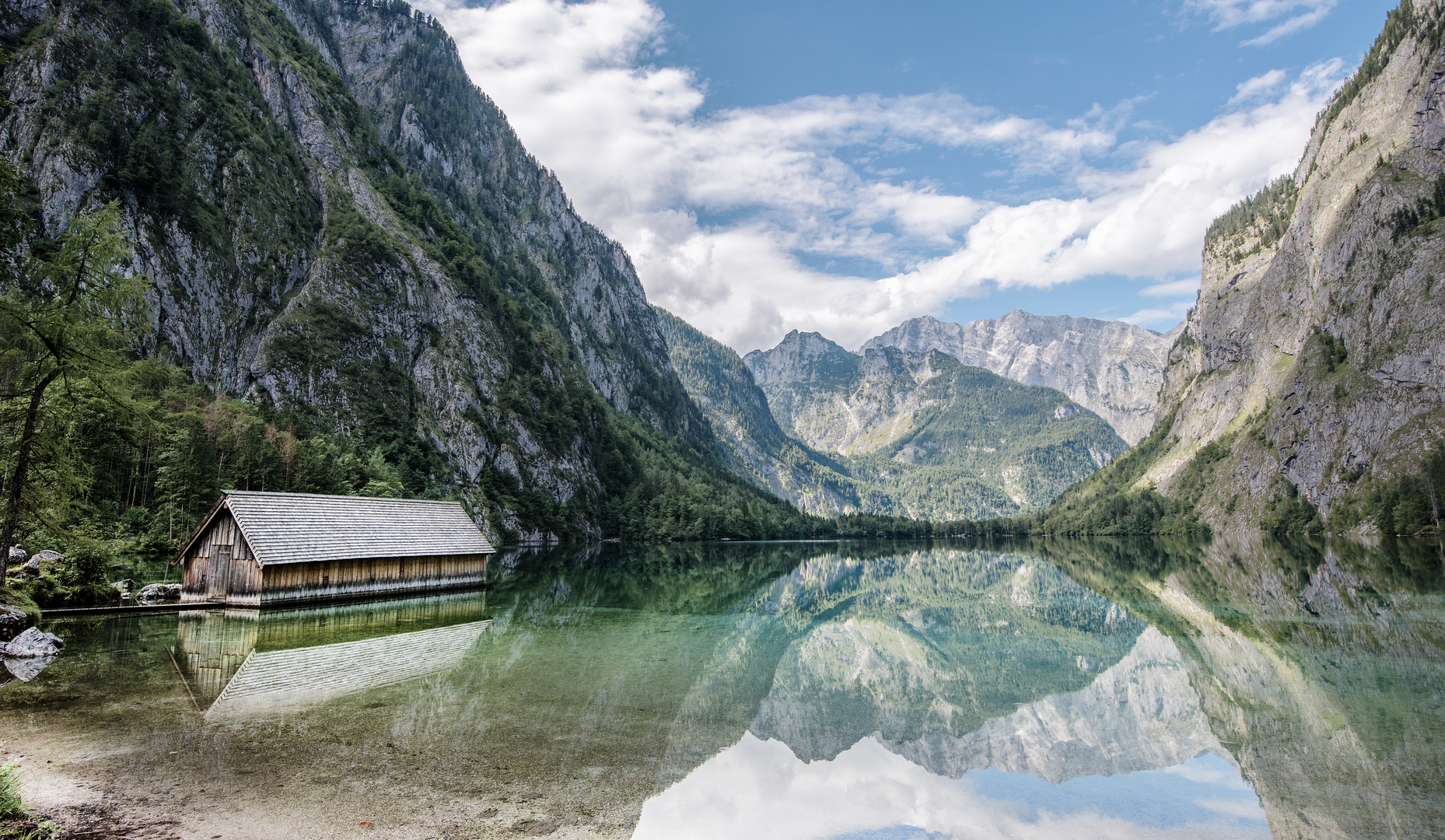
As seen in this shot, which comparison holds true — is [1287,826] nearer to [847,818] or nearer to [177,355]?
[847,818]

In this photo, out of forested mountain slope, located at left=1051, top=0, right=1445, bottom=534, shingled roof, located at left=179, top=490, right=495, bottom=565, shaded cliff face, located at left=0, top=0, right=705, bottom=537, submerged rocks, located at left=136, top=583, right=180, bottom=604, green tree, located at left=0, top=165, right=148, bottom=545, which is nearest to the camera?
green tree, located at left=0, top=165, right=148, bottom=545

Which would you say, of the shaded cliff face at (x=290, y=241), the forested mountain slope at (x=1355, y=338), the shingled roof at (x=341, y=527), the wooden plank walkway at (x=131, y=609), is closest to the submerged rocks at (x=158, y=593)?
the wooden plank walkway at (x=131, y=609)

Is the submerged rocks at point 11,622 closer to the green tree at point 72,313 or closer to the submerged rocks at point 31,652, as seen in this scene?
the submerged rocks at point 31,652

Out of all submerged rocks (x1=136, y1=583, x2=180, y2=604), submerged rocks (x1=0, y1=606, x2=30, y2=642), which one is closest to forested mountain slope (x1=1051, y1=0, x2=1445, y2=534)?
submerged rocks (x1=136, y1=583, x2=180, y2=604)

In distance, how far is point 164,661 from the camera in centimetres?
2027

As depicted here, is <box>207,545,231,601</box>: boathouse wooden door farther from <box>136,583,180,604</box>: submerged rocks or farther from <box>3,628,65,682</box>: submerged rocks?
<box>3,628,65,682</box>: submerged rocks

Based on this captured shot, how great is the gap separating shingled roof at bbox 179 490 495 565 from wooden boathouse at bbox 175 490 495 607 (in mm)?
51

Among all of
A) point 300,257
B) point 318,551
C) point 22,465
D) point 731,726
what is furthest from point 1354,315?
point 300,257

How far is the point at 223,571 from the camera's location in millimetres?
34406

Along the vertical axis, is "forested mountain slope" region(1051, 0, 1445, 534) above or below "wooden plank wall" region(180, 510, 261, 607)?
above

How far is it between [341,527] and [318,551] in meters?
2.48

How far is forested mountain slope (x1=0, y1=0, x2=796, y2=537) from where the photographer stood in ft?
288

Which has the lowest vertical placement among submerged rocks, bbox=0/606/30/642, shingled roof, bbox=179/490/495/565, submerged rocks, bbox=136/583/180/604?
submerged rocks, bbox=136/583/180/604

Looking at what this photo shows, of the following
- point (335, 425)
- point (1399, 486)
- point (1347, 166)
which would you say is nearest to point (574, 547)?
point (335, 425)
